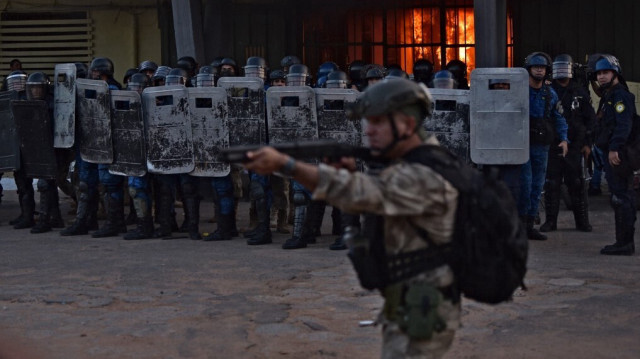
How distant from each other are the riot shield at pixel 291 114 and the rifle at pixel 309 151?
5848 mm

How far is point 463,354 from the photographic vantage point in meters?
5.88

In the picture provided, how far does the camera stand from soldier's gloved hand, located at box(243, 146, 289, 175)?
355cm

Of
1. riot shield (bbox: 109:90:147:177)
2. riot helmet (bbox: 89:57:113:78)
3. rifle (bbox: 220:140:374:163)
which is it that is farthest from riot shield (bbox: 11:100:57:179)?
rifle (bbox: 220:140:374:163)

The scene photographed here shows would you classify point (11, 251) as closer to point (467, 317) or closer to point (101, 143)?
point (101, 143)

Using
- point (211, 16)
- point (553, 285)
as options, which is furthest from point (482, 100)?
point (211, 16)

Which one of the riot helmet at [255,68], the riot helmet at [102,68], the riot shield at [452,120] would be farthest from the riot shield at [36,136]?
the riot shield at [452,120]

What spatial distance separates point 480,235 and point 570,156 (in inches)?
284

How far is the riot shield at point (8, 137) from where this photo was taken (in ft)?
37.4

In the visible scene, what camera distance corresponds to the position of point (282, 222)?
10930 mm

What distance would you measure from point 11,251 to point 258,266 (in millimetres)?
2619

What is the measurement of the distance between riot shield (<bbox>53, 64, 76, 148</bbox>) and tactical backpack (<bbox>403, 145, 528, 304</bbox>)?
295 inches

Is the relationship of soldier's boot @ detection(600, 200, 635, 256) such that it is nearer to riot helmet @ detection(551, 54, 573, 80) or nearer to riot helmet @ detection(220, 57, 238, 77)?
riot helmet @ detection(551, 54, 573, 80)

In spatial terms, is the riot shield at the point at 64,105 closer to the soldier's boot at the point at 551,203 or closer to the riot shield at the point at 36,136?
the riot shield at the point at 36,136

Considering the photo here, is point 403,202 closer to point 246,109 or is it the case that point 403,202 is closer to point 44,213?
point 246,109
